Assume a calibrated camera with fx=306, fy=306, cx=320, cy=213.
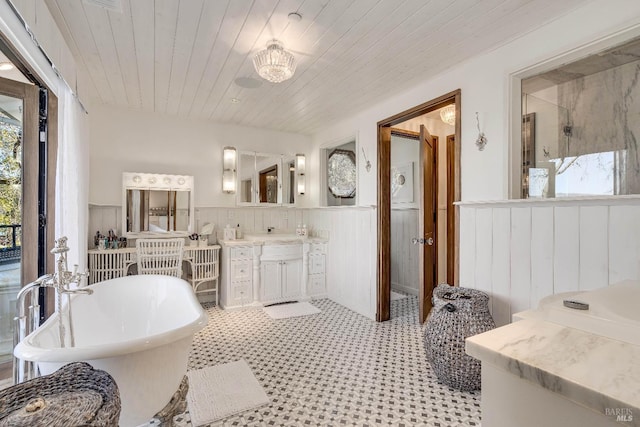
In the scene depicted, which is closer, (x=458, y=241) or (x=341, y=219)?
(x=458, y=241)

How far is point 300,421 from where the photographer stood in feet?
5.86

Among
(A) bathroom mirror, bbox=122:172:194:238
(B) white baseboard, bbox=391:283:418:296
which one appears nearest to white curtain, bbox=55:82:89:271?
(A) bathroom mirror, bbox=122:172:194:238

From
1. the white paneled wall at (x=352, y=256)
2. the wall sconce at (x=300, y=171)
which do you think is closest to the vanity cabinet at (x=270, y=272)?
the white paneled wall at (x=352, y=256)

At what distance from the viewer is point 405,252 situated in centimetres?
473

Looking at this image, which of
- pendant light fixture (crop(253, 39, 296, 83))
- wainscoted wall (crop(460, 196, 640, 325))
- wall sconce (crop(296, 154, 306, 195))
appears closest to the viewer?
wainscoted wall (crop(460, 196, 640, 325))

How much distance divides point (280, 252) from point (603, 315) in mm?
3430

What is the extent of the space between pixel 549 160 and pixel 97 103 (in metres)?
4.51

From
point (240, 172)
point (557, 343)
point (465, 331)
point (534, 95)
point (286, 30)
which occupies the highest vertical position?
point (286, 30)

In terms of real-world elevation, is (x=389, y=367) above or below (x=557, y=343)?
below

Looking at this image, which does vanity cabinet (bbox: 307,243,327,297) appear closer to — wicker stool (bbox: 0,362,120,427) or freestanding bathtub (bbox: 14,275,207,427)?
freestanding bathtub (bbox: 14,275,207,427)

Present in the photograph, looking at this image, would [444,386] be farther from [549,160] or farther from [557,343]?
[549,160]

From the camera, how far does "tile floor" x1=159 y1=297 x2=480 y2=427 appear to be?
1.83 meters

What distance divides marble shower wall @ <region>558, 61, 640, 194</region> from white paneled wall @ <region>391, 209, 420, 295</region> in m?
2.41

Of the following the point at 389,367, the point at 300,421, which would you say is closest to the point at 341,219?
the point at 389,367
